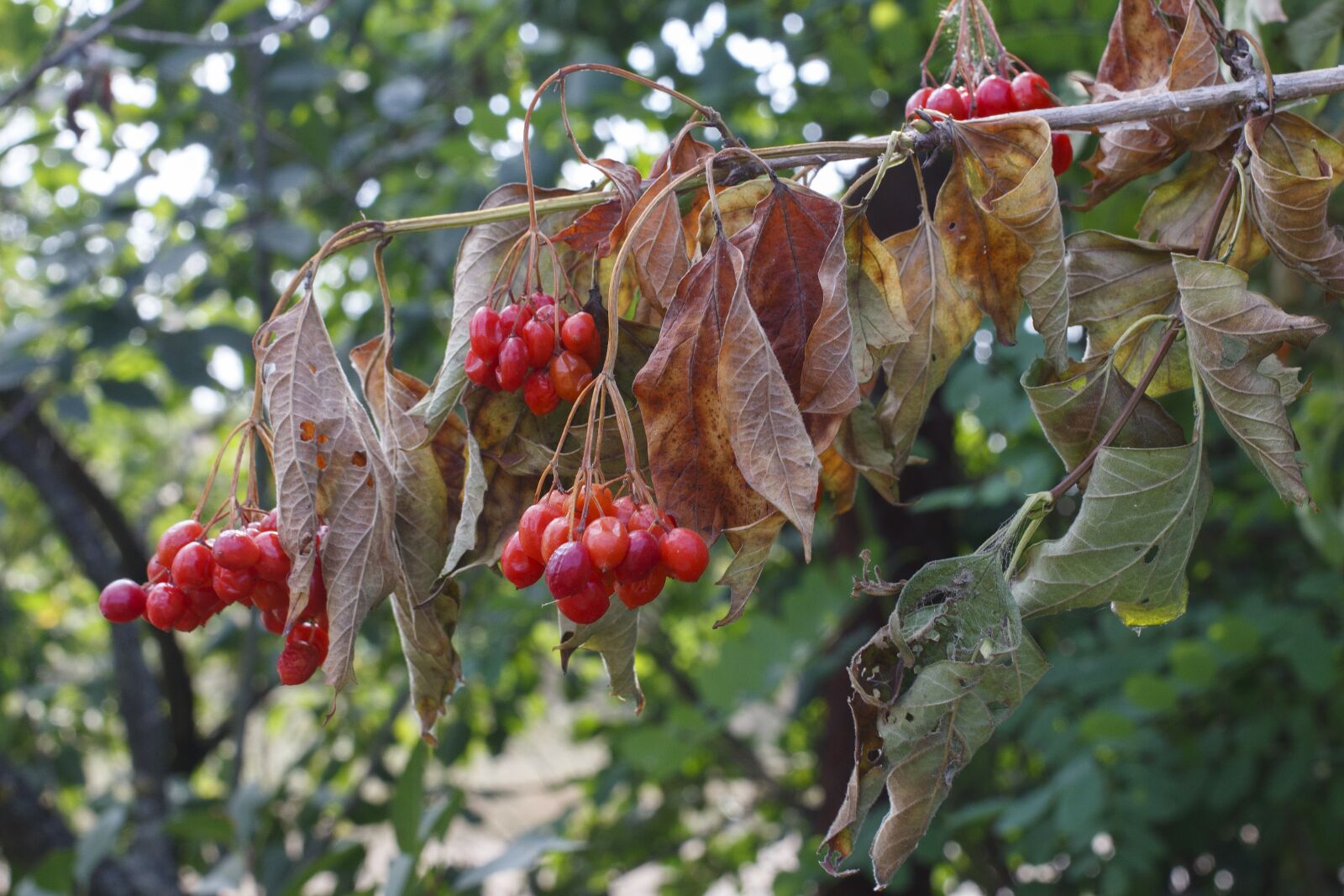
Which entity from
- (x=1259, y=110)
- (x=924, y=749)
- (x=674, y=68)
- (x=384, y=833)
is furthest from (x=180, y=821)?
(x=384, y=833)

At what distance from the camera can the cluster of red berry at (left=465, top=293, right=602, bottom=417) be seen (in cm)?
78

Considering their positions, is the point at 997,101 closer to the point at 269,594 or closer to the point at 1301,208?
the point at 1301,208

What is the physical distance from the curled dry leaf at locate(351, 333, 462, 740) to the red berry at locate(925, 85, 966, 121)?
52 centimetres

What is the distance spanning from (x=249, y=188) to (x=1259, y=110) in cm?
250

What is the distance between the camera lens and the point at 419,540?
2.72ft

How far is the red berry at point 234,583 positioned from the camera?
841 mm

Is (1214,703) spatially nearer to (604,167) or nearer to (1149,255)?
(1149,255)

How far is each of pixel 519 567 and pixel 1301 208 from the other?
620 mm

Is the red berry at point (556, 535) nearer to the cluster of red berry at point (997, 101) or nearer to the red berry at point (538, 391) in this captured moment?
the red berry at point (538, 391)

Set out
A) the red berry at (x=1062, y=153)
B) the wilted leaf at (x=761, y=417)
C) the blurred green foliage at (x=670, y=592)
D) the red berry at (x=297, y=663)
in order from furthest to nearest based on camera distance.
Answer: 1. the blurred green foliage at (x=670, y=592)
2. the red berry at (x=1062, y=153)
3. the red berry at (x=297, y=663)
4. the wilted leaf at (x=761, y=417)

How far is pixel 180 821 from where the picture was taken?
2500mm

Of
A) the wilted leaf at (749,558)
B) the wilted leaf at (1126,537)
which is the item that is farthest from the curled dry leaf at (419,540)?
the wilted leaf at (1126,537)

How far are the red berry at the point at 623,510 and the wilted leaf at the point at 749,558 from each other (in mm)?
68

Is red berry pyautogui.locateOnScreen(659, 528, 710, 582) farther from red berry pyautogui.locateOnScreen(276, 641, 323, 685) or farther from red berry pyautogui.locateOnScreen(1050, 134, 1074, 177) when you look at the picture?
red berry pyautogui.locateOnScreen(1050, 134, 1074, 177)
